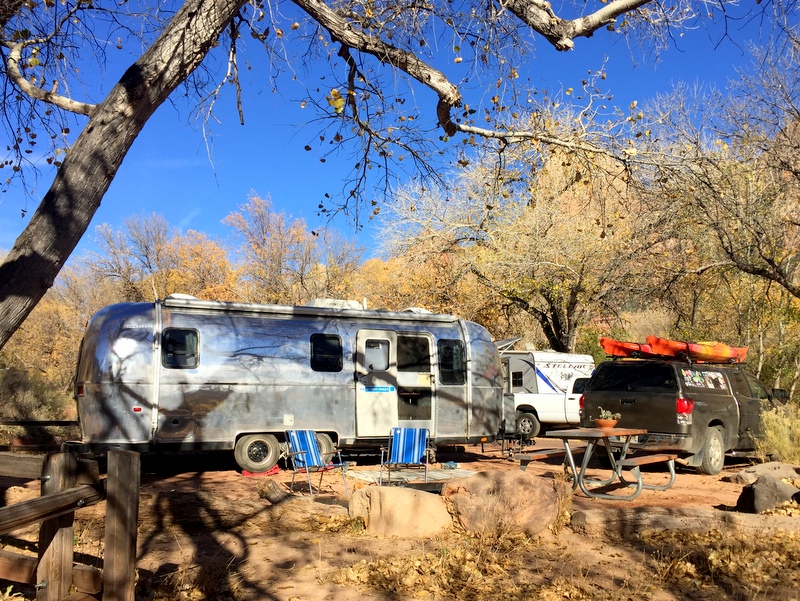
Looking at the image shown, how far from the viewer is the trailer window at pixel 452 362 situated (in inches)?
508

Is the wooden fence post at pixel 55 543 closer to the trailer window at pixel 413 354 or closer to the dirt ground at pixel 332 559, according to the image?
the dirt ground at pixel 332 559

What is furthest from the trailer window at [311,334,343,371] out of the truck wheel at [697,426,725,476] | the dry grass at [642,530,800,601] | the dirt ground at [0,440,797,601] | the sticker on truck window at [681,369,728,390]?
the dry grass at [642,530,800,601]

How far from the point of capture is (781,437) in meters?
11.4

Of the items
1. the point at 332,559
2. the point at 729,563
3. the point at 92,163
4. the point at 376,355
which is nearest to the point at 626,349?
the point at 376,355

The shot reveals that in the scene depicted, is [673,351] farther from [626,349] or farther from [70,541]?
[70,541]

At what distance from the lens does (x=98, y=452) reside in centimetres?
1052

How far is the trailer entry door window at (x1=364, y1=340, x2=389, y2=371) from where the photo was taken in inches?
487

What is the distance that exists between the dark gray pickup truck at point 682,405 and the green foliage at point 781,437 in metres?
0.39

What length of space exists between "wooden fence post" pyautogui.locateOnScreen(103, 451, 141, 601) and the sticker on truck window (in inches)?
362

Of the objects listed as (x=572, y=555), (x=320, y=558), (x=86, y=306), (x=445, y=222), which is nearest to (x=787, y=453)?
(x=572, y=555)

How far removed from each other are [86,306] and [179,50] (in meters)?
36.3

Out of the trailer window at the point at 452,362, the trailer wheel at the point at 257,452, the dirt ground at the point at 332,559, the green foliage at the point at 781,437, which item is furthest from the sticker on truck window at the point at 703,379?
the trailer wheel at the point at 257,452

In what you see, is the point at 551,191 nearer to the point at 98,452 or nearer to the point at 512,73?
the point at 512,73

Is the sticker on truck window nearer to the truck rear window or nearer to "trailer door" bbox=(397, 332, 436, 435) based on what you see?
the truck rear window
